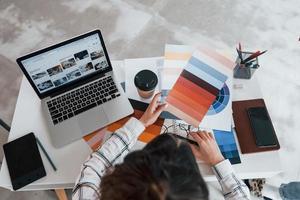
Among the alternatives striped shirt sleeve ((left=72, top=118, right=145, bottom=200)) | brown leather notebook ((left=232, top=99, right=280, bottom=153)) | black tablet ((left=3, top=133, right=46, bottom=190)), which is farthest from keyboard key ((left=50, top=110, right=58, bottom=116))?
brown leather notebook ((left=232, top=99, right=280, bottom=153))

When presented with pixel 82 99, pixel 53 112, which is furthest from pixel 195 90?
pixel 53 112

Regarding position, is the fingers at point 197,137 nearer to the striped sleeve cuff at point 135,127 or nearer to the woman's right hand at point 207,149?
the woman's right hand at point 207,149

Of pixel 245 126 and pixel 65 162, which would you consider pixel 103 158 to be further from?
pixel 245 126

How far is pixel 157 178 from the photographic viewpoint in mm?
533

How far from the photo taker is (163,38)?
6.59 feet

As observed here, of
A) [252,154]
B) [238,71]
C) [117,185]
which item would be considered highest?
[117,185]

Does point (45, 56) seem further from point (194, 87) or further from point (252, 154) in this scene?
point (252, 154)

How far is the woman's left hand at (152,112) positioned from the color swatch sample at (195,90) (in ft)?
0.18

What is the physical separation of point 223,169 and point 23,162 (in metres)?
0.63

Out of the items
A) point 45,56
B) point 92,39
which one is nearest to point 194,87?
point 92,39

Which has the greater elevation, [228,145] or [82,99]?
[82,99]

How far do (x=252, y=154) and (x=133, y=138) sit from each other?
0.41 metres

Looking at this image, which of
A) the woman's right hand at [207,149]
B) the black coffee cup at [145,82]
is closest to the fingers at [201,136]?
the woman's right hand at [207,149]

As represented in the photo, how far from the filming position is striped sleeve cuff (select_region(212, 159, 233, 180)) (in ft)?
2.91
